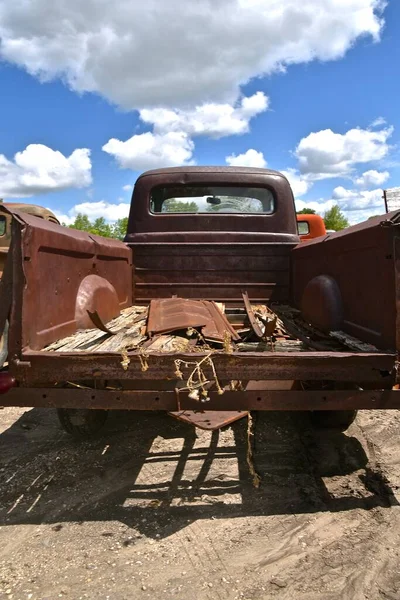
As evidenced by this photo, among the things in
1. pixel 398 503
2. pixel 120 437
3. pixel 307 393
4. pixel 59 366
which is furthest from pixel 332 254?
pixel 120 437

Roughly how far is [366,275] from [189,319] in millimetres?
1116

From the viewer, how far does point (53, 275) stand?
101 inches

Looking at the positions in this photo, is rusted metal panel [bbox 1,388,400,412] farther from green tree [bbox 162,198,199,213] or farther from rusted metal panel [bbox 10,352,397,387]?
green tree [bbox 162,198,199,213]

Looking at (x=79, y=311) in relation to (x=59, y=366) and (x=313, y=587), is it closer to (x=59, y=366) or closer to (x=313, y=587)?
(x=59, y=366)

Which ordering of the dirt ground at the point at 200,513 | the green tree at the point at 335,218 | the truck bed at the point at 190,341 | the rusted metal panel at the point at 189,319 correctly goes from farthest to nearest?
1. the green tree at the point at 335,218
2. the rusted metal panel at the point at 189,319
3. the truck bed at the point at 190,341
4. the dirt ground at the point at 200,513

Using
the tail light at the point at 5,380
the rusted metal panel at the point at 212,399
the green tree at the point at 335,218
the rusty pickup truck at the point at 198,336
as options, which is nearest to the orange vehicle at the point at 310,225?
the rusty pickup truck at the point at 198,336

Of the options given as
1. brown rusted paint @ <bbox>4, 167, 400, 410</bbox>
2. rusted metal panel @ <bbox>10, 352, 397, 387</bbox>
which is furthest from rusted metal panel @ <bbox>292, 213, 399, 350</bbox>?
rusted metal panel @ <bbox>10, 352, 397, 387</bbox>

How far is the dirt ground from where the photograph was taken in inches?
77.8

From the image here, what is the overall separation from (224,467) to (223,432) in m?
0.62

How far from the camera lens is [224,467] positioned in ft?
10.1

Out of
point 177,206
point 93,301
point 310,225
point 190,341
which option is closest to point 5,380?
point 93,301

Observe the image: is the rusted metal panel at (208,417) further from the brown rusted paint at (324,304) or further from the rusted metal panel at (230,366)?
the brown rusted paint at (324,304)

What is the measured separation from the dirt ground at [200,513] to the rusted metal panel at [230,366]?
79 centimetres

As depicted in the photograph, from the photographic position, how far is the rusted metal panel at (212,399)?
2338 millimetres
